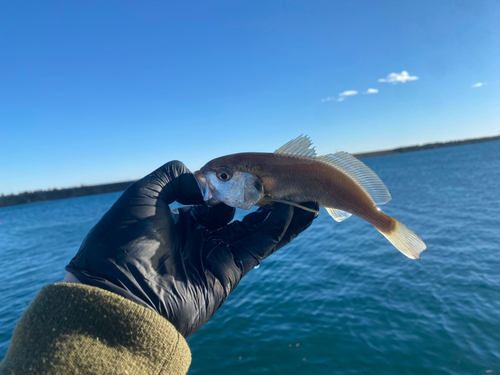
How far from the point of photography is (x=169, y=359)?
2141mm

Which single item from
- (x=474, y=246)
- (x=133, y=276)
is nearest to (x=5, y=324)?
(x=133, y=276)

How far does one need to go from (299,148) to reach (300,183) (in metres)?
0.55

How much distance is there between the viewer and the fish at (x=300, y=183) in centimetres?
387

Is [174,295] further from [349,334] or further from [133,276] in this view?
→ [349,334]

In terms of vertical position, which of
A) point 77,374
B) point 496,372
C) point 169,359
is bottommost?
point 496,372

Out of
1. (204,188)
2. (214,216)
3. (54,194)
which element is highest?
(54,194)

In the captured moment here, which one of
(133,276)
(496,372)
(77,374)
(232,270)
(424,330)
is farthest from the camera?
(424,330)

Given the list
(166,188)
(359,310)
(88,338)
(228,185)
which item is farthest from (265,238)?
(359,310)

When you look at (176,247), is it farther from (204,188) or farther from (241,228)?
(241,228)

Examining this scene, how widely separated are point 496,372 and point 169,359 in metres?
8.38

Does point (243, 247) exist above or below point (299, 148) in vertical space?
below

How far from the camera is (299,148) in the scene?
405 cm

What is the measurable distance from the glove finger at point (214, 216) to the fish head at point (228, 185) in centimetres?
17

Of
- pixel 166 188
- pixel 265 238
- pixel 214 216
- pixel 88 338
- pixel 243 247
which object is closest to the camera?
pixel 88 338
